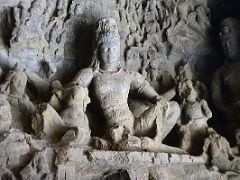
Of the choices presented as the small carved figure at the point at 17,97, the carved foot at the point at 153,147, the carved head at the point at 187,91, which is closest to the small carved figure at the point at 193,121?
the carved head at the point at 187,91

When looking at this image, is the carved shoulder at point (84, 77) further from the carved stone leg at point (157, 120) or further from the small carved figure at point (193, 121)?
the small carved figure at point (193, 121)

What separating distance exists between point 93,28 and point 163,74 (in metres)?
1.22

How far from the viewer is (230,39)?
761 cm

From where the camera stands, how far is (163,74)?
24.7 feet

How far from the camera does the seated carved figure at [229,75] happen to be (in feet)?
23.8

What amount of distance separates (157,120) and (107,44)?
1.24m

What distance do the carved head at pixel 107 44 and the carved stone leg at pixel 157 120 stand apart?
34.7 inches

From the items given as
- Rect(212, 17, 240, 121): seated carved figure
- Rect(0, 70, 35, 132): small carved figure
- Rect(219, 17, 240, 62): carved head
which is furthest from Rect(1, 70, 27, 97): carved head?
Rect(219, 17, 240, 62): carved head

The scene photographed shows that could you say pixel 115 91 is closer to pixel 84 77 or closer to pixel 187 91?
pixel 84 77

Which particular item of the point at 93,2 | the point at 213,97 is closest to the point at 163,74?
the point at 213,97

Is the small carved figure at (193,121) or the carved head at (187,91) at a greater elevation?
the carved head at (187,91)

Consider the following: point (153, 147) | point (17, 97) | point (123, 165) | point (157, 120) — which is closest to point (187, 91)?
point (157, 120)

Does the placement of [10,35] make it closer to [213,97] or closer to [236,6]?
[213,97]

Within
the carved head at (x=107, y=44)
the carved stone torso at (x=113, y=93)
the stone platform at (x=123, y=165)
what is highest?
the carved head at (x=107, y=44)
